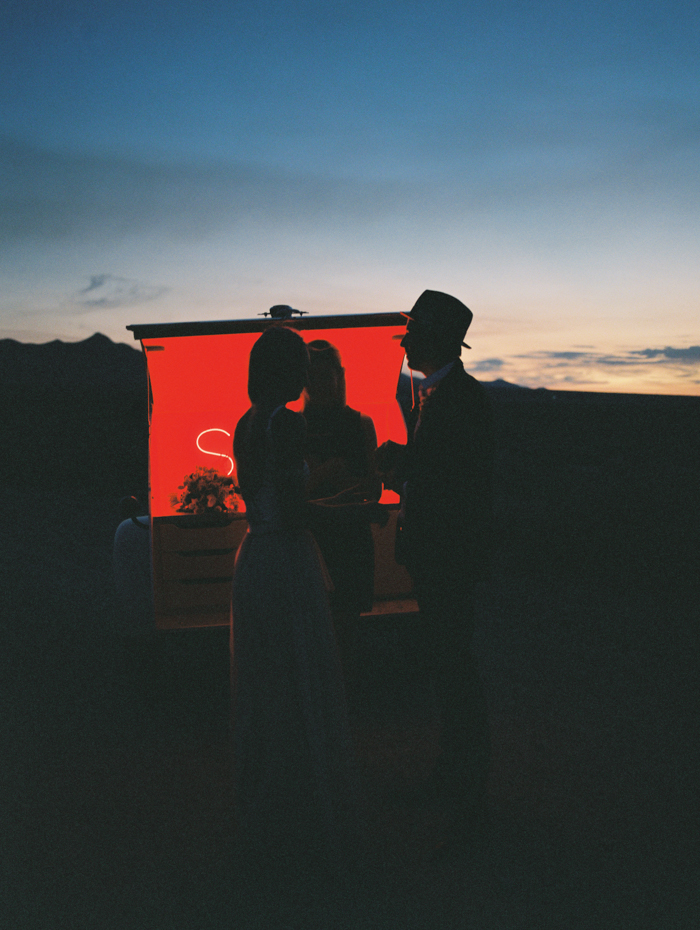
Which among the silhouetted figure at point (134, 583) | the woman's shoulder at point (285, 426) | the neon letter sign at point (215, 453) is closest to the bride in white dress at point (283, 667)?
the woman's shoulder at point (285, 426)

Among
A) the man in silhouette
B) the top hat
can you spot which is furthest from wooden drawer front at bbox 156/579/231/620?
the top hat

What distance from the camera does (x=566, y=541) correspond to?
12023 millimetres

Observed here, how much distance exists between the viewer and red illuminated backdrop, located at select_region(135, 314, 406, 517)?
20.2 feet

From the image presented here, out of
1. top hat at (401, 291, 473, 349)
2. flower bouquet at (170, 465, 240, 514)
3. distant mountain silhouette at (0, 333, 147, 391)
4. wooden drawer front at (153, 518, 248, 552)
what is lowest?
wooden drawer front at (153, 518, 248, 552)

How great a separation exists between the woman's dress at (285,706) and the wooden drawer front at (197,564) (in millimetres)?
2188

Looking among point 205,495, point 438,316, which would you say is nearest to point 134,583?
point 205,495

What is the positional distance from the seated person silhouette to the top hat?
931 mm

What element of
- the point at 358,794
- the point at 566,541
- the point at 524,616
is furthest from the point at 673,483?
the point at 358,794

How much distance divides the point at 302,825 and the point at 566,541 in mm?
9537

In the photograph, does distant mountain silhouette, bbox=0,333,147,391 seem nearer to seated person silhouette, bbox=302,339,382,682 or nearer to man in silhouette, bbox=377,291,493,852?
seated person silhouette, bbox=302,339,382,682

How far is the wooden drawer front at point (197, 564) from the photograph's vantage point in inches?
211

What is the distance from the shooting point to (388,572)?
5547 millimetres

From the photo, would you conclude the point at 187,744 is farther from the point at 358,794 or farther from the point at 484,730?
the point at 484,730

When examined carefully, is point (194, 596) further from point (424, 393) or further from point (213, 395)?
point (424, 393)
